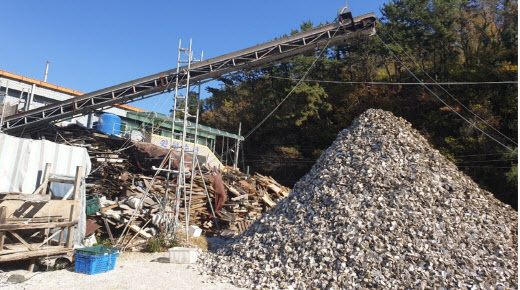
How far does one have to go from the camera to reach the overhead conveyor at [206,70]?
41.0 ft

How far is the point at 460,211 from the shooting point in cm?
826

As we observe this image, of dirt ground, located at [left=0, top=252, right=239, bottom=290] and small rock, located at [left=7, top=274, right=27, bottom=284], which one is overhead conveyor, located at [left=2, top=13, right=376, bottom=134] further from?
small rock, located at [left=7, top=274, right=27, bottom=284]

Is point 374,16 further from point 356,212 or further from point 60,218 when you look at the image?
point 60,218

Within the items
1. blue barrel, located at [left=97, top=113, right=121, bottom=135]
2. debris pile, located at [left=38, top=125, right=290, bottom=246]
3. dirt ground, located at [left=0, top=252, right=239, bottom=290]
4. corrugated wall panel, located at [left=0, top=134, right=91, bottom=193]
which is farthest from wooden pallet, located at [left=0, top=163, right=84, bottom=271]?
blue barrel, located at [left=97, top=113, right=121, bottom=135]

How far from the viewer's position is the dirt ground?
6.73m

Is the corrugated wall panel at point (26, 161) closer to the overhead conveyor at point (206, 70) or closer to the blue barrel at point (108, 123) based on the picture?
the overhead conveyor at point (206, 70)

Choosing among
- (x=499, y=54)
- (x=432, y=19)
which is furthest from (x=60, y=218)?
(x=432, y=19)

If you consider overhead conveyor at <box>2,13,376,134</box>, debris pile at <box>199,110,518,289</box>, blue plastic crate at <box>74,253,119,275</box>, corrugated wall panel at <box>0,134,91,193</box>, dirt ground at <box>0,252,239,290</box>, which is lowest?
dirt ground at <box>0,252,239,290</box>

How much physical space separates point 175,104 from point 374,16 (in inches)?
276

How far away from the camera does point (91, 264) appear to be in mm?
7504

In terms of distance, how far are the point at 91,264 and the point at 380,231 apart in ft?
19.4

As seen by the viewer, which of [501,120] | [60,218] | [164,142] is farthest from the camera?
[164,142]

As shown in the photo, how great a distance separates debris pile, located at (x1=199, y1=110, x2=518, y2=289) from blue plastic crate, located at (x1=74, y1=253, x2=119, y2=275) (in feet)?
6.80

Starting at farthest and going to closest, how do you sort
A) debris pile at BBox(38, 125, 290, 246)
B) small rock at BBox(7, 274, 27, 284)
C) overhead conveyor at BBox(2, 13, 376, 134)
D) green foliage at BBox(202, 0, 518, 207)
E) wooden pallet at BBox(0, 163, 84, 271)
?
green foliage at BBox(202, 0, 518, 207)
overhead conveyor at BBox(2, 13, 376, 134)
debris pile at BBox(38, 125, 290, 246)
wooden pallet at BBox(0, 163, 84, 271)
small rock at BBox(7, 274, 27, 284)
